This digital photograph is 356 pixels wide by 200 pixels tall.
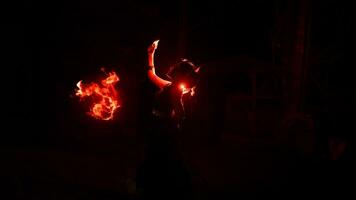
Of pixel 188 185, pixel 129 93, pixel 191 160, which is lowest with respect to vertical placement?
pixel 188 185

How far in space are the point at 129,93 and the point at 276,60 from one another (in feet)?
16.7

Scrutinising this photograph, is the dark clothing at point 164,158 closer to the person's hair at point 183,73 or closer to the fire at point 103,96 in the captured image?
the person's hair at point 183,73

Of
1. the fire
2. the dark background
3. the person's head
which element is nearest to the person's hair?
the person's head

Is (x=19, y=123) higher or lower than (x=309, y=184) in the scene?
higher

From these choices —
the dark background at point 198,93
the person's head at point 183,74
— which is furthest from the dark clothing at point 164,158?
the dark background at point 198,93

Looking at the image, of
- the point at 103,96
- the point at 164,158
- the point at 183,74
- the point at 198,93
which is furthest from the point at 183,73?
the point at 198,93

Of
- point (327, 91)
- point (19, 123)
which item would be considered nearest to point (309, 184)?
point (327, 91)

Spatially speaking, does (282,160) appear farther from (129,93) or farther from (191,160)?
(129,93)

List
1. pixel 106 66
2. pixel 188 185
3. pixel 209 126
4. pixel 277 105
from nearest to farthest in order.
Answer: pixel 188 185, pixel 106 66, pixel 209 126, pixel 277 105

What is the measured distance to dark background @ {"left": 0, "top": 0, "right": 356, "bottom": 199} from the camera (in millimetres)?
9172

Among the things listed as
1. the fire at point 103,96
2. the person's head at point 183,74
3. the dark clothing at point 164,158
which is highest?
the fire at point 103,96

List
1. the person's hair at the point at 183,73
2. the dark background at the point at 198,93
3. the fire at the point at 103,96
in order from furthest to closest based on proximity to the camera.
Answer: the dark background at the point at 198,93, the fire at the point at 103,96, the person's hair at the point at 183,73

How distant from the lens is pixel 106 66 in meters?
10.2

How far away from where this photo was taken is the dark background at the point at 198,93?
9.17 m
